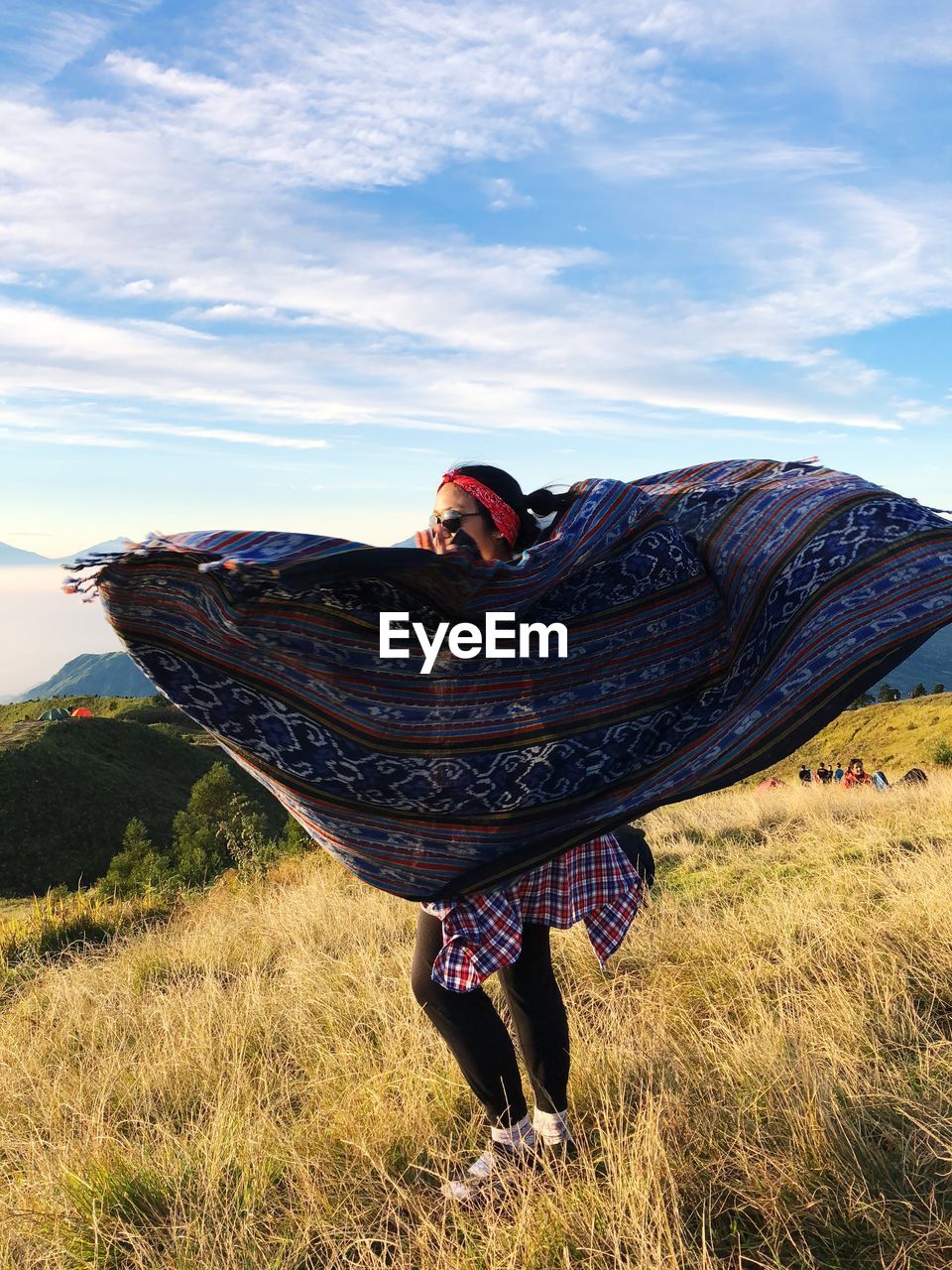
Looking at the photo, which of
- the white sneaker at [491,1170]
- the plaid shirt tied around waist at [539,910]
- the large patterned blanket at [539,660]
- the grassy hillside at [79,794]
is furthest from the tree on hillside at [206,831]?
the grassy hillside at [79,794]

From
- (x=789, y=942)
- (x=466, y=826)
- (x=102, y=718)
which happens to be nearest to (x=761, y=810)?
(x=789, y=942)

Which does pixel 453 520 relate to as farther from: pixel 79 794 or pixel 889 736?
pixel 889 736

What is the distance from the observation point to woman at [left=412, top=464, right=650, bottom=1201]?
6.82 feet

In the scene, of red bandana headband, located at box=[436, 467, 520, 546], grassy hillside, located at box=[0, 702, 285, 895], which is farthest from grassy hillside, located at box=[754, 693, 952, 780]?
red bandana headband, located at box=[436, 467, 520, 546]

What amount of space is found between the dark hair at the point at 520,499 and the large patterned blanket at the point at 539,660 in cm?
17

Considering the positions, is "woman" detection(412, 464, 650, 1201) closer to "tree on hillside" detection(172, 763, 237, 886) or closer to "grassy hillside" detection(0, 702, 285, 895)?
"tree on hillside" detection(172, 763, 237, 886)

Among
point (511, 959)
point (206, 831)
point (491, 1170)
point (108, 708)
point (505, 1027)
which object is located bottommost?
point (108, 708)

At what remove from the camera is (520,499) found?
2396mm

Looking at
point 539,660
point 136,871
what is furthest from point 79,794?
point 539,660

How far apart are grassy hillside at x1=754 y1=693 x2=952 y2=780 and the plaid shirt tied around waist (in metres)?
36.3

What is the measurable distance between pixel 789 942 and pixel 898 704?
50.0 metres

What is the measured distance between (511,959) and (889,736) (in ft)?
152

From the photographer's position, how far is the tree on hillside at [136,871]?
9422mm

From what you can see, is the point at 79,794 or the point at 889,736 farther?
the point at 889,736
